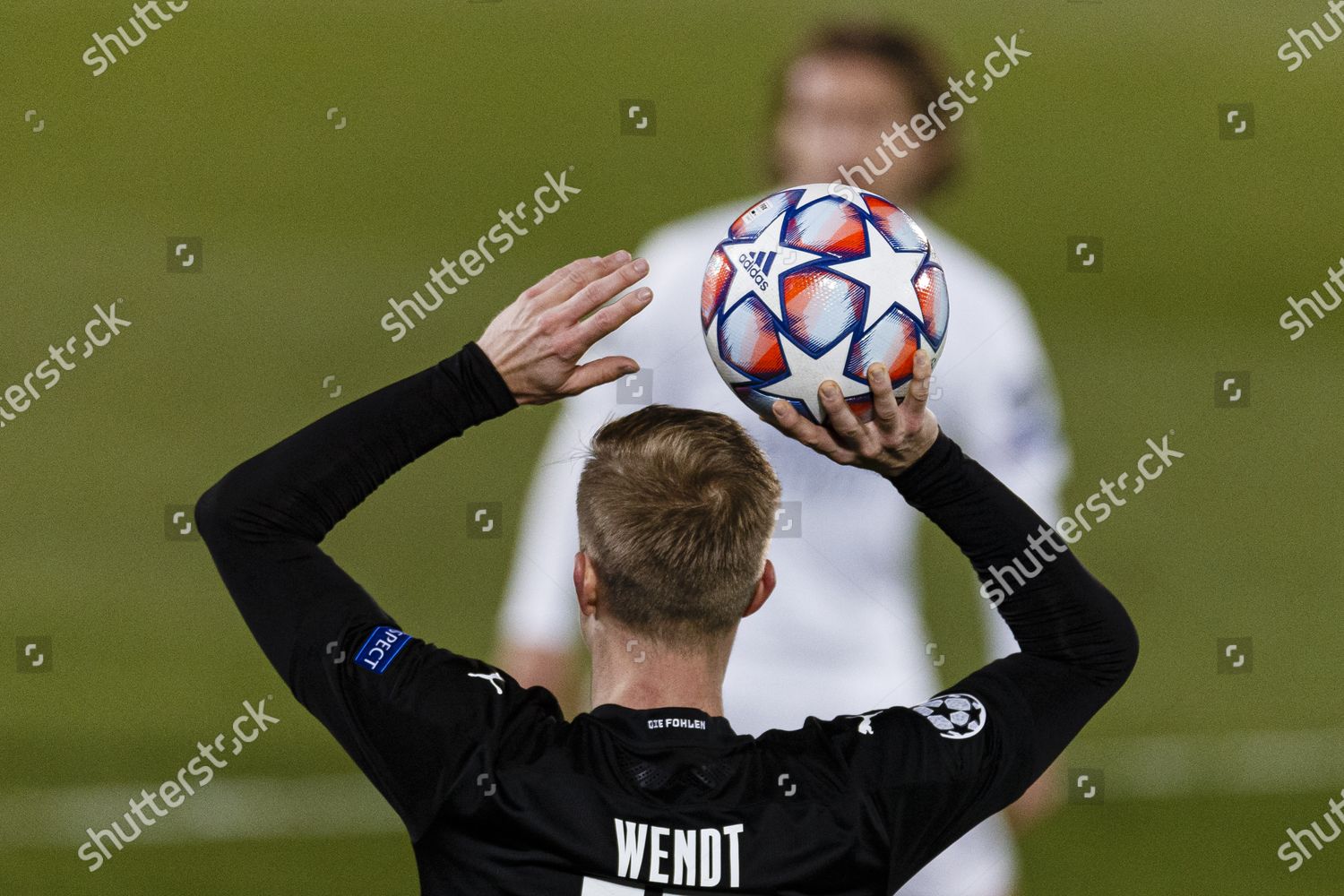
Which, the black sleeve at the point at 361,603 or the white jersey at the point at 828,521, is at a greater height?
the white jersey at the point at 828,521

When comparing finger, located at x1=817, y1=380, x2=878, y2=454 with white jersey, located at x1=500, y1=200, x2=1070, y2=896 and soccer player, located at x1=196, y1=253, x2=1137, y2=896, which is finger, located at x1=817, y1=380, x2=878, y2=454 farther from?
white jersey, located at x1=500, y1=200, x2=1070, y2=896

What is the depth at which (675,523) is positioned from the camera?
2.04m

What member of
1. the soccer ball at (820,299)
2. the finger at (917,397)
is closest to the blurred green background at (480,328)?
the soccer ball at (820,299)

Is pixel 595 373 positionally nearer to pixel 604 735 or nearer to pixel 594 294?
pixel 594 294

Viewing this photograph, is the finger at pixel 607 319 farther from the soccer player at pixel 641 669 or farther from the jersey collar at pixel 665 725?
the jersey collar at pixel 665 725

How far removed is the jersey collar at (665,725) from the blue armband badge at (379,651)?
0.28 meters

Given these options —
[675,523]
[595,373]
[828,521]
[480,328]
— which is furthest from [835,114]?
[480,328]

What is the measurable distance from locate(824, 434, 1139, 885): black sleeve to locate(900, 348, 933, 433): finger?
0.24 ft

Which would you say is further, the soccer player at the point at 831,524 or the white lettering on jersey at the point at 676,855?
the soccer player at the point at 831,524

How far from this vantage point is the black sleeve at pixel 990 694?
203cm

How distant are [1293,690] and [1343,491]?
332 cm

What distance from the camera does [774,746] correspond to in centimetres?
206

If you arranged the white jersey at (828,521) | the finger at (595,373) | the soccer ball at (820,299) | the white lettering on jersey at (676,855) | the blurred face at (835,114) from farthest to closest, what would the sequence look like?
the blurred face at (835,114) < the white jersey at (828,521) < the soccer ball at (820,299) < the finger at (595,373) < the white lettering on jersey at (676,855)

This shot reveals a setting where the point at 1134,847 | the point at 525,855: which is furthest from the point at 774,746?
the point at 1134,847
